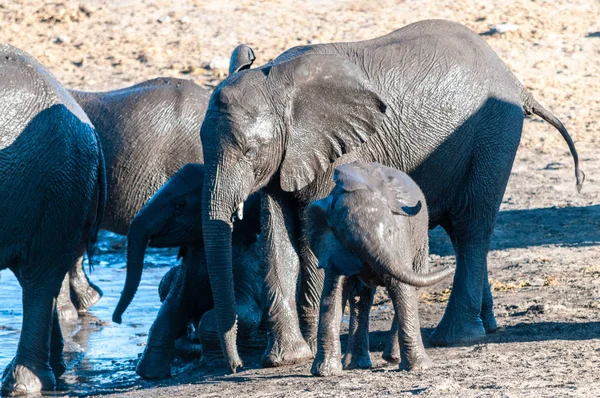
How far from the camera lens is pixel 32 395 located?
691 centimetres

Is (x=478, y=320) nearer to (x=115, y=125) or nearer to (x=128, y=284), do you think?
(x=128, y=284)

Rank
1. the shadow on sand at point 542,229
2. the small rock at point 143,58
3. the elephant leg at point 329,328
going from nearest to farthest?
the elephant leg at point 329,328
the shadow on sand at point 542,229
the small rock at point 143,58

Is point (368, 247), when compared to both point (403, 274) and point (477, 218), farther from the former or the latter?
point (477, 218)

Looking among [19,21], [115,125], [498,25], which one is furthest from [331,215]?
[19,21]

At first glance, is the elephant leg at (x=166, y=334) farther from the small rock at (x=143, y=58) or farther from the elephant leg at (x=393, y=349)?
the small rock at (x=143, y=58)

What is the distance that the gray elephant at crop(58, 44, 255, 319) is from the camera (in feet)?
31.1

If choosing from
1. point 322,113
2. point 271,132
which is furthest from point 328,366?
point 322,113

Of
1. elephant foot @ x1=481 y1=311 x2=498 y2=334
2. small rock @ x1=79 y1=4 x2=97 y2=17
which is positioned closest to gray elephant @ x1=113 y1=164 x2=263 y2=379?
elephant foot @ x1=481 y1=311 x2=498 y2=334

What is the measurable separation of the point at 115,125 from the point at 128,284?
2.83 metres

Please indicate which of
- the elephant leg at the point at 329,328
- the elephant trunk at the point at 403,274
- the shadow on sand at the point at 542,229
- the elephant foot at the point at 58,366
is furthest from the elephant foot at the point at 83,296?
the elephant trunk at the point at 403,274

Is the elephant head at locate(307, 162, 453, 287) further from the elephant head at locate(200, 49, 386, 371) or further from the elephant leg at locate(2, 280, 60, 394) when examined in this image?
the elephant leg at locate(2, 280, 60, 394)

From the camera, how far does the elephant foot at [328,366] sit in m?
6.04

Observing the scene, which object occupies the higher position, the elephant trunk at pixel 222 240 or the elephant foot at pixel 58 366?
the elephant trunk at pixel 222 240

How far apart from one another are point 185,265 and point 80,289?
227 cm
